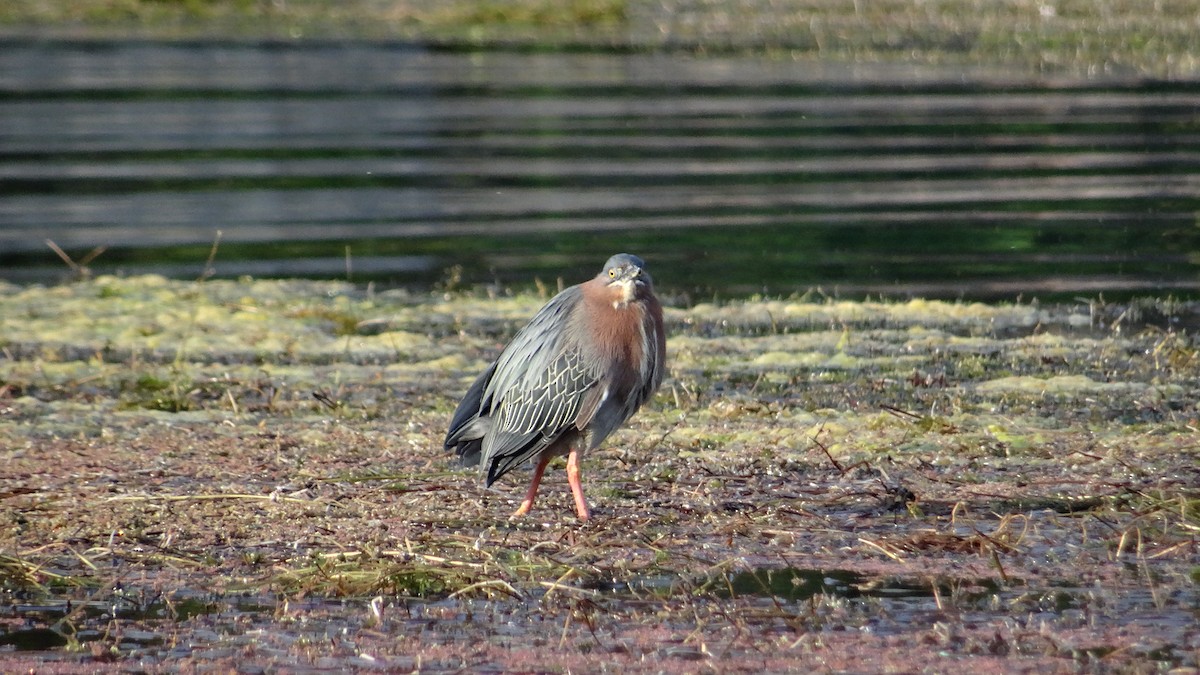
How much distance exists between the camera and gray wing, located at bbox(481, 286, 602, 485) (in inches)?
247

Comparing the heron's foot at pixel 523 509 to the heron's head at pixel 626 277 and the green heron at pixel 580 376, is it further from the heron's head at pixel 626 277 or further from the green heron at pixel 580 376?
the heron's head at pixel 626 277

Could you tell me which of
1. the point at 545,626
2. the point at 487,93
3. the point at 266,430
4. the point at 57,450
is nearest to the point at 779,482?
the point at 545,626

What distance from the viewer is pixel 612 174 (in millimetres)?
17219

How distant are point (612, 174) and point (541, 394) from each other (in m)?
11.0

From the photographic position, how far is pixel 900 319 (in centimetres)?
988

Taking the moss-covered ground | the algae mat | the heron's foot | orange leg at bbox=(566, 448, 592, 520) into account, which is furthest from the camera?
the moss-covered ground

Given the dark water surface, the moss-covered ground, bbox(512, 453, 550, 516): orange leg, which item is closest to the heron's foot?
bbox(512, 453, 550, 516): orange leg

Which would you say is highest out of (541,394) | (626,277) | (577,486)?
(626,277)

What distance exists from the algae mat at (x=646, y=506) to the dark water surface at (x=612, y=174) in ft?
8.66

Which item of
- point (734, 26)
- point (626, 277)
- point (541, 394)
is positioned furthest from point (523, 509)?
point (734, 26)

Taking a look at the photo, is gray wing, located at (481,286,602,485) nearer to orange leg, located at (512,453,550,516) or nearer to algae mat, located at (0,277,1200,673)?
orange leg, located at (512,453,550,516)

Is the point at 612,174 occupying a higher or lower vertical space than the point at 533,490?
lower

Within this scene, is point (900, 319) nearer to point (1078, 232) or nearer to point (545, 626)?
point (1078, 232)

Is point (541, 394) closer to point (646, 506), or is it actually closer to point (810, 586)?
point (646, 506)
